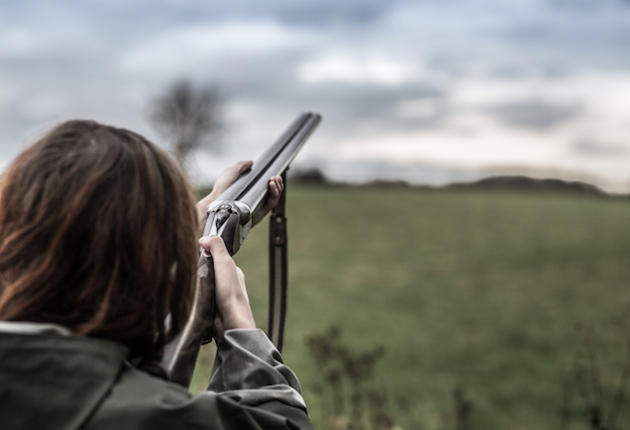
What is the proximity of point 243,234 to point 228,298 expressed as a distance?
1.72 ft

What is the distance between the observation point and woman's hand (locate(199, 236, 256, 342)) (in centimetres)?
187

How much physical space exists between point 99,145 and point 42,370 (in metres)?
0.50

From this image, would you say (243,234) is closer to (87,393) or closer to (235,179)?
(235,179)

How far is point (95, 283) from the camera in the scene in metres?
1.44

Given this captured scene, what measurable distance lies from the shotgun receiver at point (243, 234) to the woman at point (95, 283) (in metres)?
0.18

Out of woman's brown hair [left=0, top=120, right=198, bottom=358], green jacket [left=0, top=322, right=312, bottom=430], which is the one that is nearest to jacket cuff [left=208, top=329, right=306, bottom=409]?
green jacket [left=0, top=322, right=312, bottom=430]

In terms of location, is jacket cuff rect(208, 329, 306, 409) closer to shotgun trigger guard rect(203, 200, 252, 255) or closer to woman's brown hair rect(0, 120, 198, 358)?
woman's brown hair rect(0, 120, 198, 358)

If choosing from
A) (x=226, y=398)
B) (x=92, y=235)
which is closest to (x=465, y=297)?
(x=226, y=398)

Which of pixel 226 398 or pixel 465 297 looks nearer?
pixel 226 398

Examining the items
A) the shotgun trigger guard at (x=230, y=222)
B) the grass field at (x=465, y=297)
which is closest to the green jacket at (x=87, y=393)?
the shotgun trigger guard at (x=230, y=222)

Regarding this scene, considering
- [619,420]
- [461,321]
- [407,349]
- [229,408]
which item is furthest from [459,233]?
[229,408]

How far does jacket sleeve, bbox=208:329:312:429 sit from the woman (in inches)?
2.4

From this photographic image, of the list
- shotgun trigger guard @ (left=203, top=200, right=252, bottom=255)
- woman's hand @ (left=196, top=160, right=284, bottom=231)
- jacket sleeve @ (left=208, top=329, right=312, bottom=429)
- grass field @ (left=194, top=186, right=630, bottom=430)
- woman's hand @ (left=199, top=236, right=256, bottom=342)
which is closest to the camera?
jacket sleeve @ (left=208, top=329, right=312, bottom=429)

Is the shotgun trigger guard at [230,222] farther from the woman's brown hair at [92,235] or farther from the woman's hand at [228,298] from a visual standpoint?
the woman's brown hair at [92,235]
